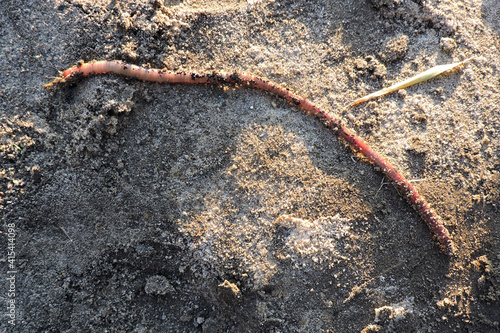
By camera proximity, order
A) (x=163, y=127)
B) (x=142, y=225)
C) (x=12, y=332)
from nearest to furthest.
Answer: (x=12, y=332) → (x=142, y=225) → (x=163, y=127)

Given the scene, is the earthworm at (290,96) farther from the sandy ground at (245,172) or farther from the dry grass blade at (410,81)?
the dry grass blade at (410,81)

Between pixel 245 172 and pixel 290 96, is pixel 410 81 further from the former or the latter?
pixel 245 172

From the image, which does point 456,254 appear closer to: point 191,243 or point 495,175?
point 495,175

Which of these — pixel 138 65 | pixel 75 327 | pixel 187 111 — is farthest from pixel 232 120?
pixel 75 327

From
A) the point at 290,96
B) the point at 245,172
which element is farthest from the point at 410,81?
the point at 245,172

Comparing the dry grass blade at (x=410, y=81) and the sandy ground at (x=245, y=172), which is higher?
the dry grass blade at (x=410, y=81)

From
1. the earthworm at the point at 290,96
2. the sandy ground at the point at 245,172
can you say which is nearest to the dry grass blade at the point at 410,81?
the sandy ground at the point at 245,172
